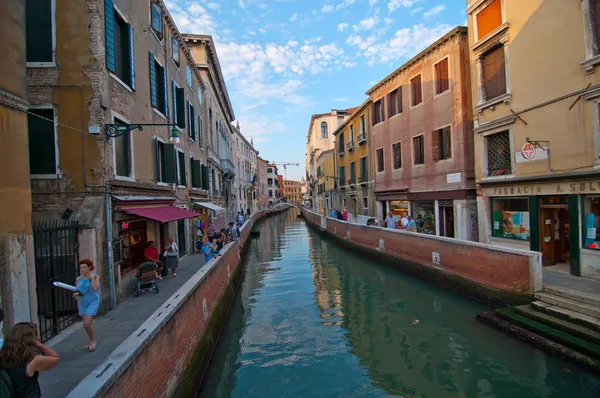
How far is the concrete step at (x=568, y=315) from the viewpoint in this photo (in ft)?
19.1

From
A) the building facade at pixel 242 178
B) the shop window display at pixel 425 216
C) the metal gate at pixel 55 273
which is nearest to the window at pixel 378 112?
the shop window display at pixel 425 216

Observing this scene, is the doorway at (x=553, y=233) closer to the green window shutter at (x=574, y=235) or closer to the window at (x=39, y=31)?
the green window shutter at (x=574, y=235)

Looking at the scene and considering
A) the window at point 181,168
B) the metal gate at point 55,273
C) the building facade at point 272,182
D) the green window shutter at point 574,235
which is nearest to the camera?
the metal gate at point 55,273

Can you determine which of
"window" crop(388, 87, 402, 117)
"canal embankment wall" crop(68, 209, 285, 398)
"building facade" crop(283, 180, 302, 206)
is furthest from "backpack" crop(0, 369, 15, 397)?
"building facade" crop(283, 180, 302, 206)

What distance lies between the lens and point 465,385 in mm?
5477

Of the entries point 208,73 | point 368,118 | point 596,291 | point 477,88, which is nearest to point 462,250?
point 596,291

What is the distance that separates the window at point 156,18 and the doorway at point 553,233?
1298 cm

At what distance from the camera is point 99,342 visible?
5586mm

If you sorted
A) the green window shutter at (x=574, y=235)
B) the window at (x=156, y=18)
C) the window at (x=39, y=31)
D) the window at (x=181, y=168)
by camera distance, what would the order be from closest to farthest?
the window at (x=39, y=31) → the green window shutter at (x=574, y=235) → the window at (x=156, y=18) → the window at (x=181, y=168)

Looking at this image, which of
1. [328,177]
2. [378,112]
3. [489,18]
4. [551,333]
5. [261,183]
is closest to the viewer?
[551,333]

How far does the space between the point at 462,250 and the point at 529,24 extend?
6.82 meters

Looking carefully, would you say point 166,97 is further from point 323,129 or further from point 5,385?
point 323,129

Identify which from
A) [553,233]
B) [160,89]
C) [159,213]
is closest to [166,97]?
[160,89]

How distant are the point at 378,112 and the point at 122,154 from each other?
16.1 metres
